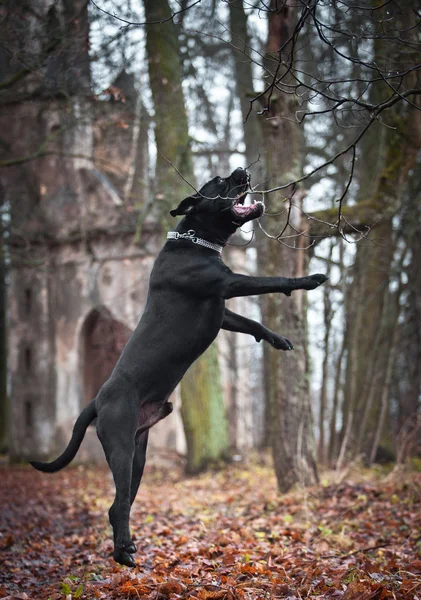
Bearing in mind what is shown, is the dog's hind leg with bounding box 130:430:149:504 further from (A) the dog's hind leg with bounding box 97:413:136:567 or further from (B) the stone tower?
(B) the stone tower

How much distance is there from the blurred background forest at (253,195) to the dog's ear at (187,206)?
30 cm

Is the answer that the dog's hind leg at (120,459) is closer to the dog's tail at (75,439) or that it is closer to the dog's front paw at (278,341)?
the dog's tail at (75,439)

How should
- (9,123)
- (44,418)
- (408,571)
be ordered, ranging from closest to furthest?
(408,571), (44,418), (9,123)

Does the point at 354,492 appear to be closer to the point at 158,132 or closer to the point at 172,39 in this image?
the point at 158,132

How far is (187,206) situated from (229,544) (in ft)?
11.1

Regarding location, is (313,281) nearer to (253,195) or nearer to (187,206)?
(187,206)

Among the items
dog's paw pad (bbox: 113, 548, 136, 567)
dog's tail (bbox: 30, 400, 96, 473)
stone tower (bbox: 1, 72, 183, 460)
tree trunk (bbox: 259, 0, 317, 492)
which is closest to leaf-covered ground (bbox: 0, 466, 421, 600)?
dog's paw pad (bbox: 113, 548, 136, 567)

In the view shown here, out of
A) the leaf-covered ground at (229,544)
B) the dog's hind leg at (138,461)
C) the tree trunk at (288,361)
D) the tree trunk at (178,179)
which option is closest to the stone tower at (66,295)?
the tree trunk at (178,179)

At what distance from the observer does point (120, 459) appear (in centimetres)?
436

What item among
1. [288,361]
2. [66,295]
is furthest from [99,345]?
[288,361]

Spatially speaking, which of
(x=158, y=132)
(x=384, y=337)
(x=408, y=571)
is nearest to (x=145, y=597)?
(x=408, y=571)

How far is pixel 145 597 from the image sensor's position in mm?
4301

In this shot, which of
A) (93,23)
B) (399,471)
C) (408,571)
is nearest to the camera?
(408,571)

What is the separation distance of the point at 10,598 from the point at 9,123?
682 inches
